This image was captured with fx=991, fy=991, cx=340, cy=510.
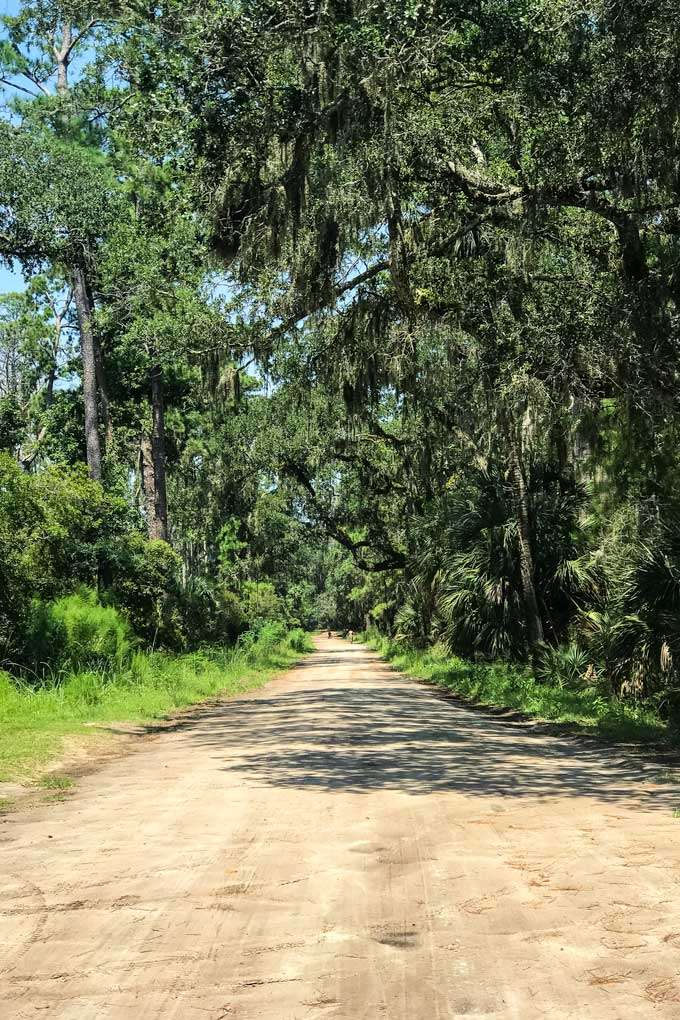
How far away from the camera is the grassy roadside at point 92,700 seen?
10820 mm

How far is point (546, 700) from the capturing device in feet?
53.1

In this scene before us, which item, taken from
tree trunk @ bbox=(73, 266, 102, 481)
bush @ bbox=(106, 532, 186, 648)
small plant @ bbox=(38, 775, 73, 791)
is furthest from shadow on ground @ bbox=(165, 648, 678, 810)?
tree trunk @ bbox=(73, 266, 102, 481)

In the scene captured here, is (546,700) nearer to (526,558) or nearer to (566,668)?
(566,668)

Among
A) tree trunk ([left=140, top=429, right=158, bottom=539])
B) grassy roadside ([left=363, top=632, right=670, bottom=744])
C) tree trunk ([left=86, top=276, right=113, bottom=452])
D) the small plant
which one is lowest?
grassy roadside ([left=363, top=632, right=670, bottom=744])

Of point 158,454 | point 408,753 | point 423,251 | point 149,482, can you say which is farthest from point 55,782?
point 149,482

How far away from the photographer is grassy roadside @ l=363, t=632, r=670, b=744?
12562 millimetres

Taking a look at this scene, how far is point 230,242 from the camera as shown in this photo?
1221 centimetres

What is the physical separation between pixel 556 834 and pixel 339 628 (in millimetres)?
126365

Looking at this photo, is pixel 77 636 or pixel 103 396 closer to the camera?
pixel 77 636

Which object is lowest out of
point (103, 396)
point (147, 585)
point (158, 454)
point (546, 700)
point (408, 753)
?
point (546, 700)

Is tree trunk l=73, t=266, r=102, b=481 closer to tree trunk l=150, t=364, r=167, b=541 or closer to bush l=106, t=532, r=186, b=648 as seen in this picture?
bush l=106, t=532, r=186, b=648

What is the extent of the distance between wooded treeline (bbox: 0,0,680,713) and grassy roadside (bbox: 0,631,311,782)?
1.95m

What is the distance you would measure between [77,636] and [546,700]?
847cm

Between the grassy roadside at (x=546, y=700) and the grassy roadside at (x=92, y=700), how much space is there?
528 centimetres
